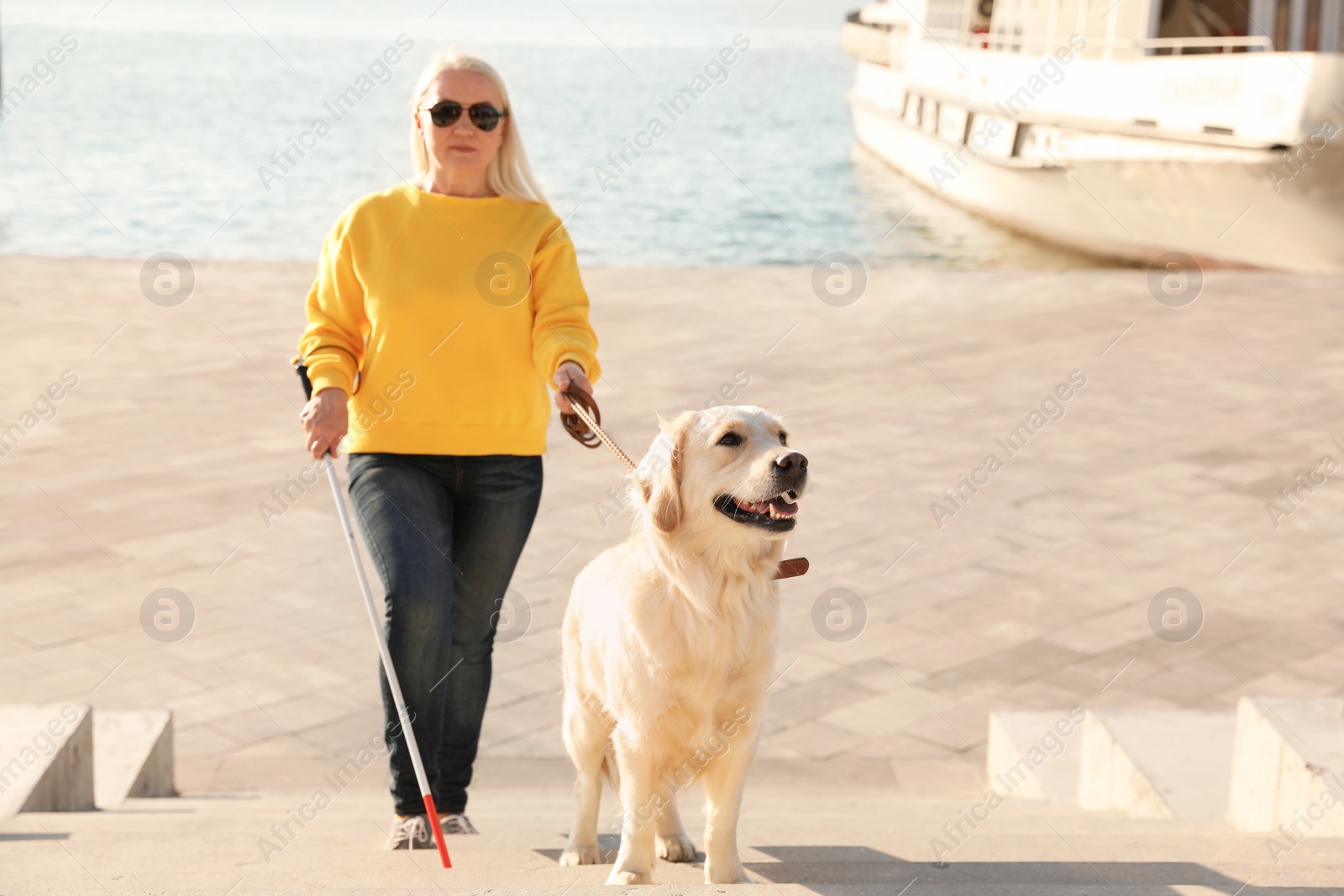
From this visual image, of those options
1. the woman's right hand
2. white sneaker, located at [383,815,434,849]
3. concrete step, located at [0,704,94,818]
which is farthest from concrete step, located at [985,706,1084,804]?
concrete step, located at [0,704,94,818]

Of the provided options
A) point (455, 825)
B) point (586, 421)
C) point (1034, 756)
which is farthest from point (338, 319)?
point (1034, 756)

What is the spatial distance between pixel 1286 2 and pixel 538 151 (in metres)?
30.9

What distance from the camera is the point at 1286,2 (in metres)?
20.9

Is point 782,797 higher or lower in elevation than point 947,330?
lower

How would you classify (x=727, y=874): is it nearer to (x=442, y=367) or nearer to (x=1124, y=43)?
(x=442, y=367)

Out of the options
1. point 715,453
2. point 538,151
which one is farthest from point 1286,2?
point 538,151

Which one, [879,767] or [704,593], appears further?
[879,767]

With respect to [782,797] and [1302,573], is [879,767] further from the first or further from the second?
[1302,573]

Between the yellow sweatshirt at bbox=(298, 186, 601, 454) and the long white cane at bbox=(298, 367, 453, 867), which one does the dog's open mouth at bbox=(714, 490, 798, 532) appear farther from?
the long white cane at bbox=(298, 367, 453, 867)

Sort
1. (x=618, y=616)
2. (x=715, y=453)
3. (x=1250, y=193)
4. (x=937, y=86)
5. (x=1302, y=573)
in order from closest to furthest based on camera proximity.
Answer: (x=715, y=453)
(x=618, y=616)
(x=1302, y=573)
(x=1250, y=193)
(x=937, y=86)

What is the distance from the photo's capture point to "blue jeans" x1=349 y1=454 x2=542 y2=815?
323 cm

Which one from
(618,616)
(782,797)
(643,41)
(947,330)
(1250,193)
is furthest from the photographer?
(643,41)

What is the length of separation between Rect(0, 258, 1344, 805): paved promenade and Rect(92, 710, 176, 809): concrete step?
0.22 metres

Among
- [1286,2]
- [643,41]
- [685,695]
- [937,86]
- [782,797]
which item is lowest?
[782,797]
